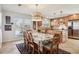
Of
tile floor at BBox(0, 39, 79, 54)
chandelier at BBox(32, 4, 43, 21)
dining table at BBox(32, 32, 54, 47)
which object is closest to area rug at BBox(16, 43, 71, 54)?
tile floor at BBox(0, 39, 79, 54)

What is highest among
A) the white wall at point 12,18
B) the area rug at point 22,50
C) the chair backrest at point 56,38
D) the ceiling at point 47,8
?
the ceiling at point 47,8

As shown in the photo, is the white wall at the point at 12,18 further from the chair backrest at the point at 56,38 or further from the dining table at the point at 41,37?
the chair backrest at the point at 56,38

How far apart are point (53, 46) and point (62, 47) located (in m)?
0.17

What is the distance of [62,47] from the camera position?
2.01 m

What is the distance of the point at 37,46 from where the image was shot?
2.06 m

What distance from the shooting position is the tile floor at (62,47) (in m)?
1.99

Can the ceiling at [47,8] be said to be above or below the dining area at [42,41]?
above

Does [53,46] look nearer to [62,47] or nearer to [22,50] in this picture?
[62,47]

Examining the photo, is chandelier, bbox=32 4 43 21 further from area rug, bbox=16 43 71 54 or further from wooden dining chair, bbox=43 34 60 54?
area rug, bbox=16 43 71 54

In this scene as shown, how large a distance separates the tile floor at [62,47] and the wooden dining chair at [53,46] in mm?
110

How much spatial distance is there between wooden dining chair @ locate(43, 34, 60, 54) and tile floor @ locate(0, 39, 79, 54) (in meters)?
0.11

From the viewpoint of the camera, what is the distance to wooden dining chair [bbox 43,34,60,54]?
6.63 feet

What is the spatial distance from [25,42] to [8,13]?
65 centimetres

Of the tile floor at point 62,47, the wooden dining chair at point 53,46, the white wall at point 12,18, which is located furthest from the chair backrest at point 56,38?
the white wall at point 12,18
